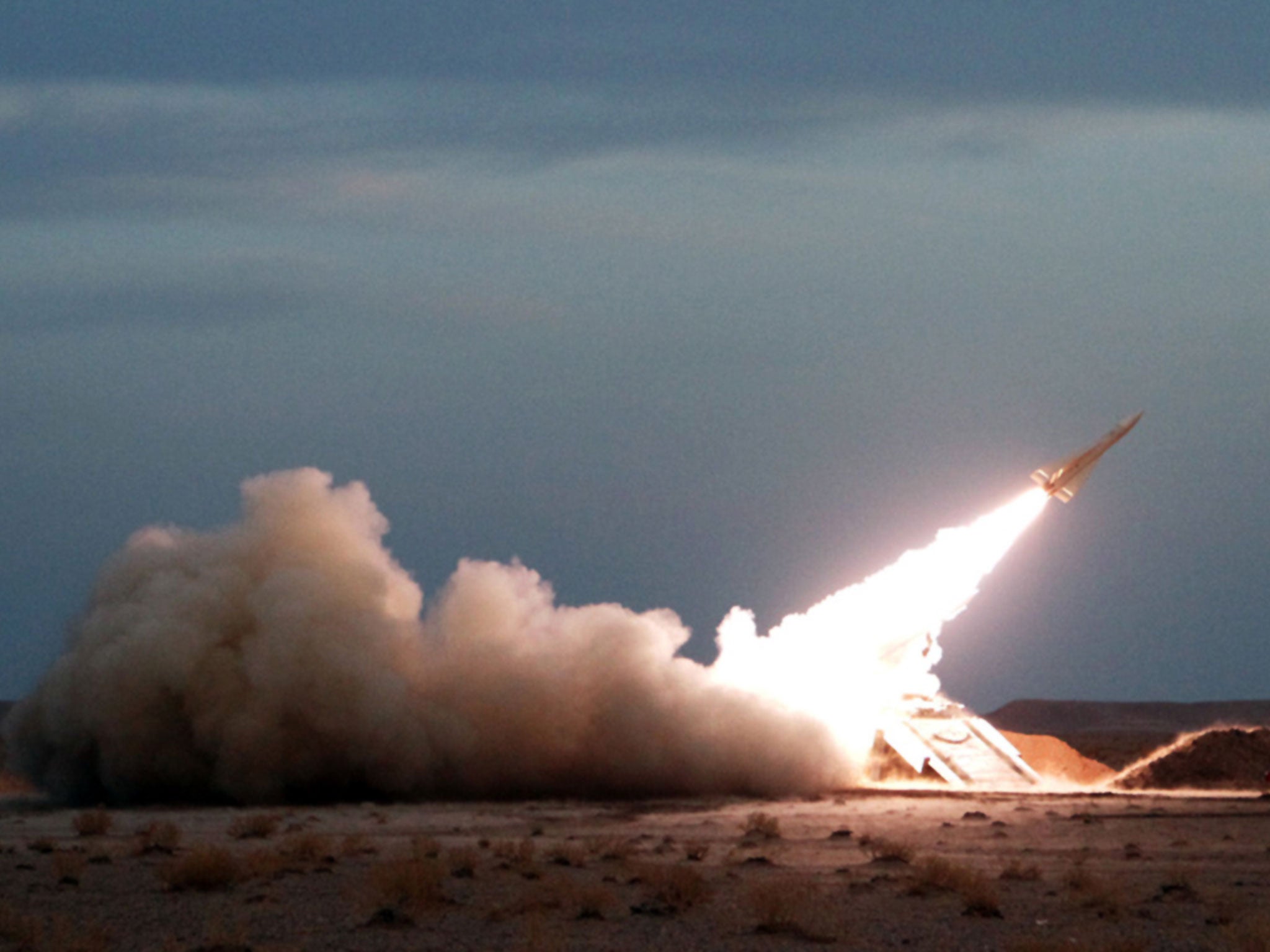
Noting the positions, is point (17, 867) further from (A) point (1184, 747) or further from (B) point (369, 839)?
(A) point (1184, 747)

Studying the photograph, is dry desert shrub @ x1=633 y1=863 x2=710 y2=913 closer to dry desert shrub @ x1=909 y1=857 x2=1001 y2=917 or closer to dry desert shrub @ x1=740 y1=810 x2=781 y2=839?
dry desert shrub @ x1=909 y1=857 x2=1001 y2=917

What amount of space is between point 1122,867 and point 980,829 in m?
5.40

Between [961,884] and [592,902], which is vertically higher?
[961,884]

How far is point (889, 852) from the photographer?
2597 cm

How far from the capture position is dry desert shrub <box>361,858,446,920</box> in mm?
20141

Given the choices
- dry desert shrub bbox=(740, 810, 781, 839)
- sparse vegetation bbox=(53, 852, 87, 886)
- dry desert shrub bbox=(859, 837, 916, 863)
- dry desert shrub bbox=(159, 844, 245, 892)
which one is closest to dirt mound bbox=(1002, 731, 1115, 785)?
dry desert shrub bbox=(740, 810, 781, 839)

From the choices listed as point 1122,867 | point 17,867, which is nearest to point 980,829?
point 1122,867

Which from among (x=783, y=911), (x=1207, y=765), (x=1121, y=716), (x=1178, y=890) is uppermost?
(x=1121, y=716)

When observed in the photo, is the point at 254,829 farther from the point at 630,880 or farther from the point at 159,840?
the point at 630,880

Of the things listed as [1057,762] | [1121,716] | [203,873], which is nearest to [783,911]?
[203,873]

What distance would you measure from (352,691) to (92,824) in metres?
8.57

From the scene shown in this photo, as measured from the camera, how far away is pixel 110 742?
122ft

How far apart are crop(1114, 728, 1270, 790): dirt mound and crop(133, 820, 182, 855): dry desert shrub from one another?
25240 mm

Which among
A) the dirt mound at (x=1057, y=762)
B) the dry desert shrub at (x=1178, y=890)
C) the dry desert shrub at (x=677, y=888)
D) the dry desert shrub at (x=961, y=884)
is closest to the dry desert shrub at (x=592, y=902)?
the dry desert shrub at (x=677, y=888)
